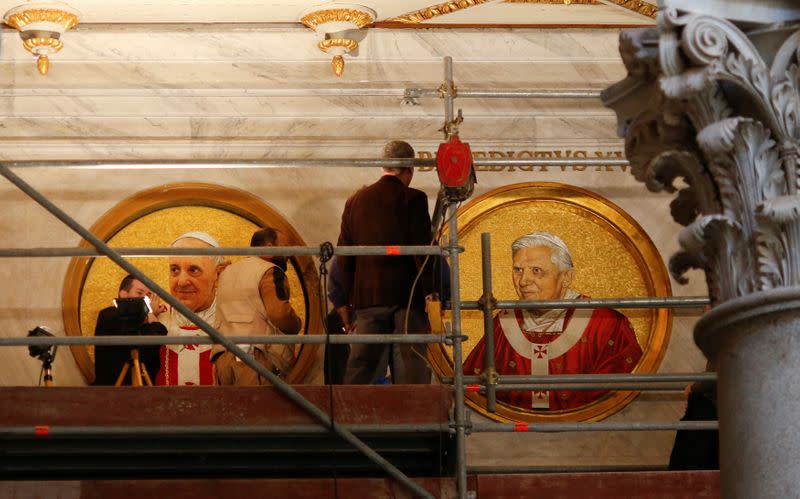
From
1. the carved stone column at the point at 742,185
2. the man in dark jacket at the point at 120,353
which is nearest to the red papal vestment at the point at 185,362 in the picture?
the man in dark jacket at the point at 120,353

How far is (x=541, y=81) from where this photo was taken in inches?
509

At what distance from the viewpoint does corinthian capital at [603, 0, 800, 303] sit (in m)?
5.60

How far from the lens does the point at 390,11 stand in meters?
12.6

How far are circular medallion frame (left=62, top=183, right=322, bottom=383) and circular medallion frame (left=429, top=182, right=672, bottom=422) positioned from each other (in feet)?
3.18

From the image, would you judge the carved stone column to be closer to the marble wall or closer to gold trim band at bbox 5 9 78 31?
the marble wall

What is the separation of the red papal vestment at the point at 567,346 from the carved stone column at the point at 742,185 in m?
6.59

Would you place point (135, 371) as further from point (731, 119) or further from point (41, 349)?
point (731, 119)

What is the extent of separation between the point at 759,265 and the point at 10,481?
14.9 feet

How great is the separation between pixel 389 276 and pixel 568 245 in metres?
2.89

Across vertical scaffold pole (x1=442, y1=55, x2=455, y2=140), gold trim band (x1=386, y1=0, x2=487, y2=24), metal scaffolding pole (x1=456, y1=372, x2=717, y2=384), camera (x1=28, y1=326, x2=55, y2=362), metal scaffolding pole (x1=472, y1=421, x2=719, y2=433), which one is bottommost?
metal scaffolding pole (x1=472, y1=421, x2=719, y2=433)

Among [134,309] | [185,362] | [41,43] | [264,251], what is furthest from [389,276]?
[41,43]

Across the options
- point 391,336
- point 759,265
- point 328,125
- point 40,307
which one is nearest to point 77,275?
point 40,307

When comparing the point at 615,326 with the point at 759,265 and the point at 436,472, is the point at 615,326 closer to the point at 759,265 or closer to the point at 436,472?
the point at 436,472

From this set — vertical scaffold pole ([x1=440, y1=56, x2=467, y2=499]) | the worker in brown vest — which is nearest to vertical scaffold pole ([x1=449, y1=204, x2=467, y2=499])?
vertical scaffold pole ([x1=440, y1=56, x2=467, y2=499])
